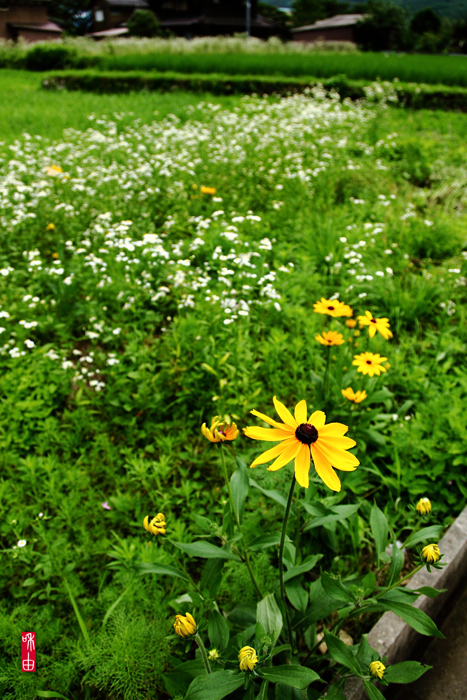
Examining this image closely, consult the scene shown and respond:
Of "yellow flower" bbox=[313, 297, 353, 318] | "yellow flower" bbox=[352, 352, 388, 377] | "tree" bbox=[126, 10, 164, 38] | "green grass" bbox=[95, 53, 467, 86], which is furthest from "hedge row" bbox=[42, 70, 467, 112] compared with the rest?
"tree" bbox=[126, 10, 164, 38]

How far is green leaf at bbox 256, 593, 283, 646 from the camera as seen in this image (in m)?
1.02

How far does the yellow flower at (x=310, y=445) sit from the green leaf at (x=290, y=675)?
0.37m

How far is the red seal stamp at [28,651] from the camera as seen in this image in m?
1.26

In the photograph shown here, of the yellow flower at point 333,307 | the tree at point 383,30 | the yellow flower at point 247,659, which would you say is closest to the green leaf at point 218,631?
the yellow flower at point 247,659

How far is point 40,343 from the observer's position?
2.50 meters

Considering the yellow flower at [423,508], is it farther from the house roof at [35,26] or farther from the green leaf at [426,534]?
the house roof at [35,26]

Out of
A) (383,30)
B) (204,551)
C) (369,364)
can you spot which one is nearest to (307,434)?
(204,551)

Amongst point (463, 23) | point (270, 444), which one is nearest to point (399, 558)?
point (270, 444)

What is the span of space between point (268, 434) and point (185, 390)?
1.28m

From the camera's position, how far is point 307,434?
2.73 ft

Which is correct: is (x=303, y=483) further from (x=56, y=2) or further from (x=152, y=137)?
(x=56, y=2)

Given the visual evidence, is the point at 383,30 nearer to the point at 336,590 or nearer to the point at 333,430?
the point at 333,430

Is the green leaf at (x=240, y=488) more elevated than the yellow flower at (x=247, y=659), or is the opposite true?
the green leaf at (x=240, y=488)

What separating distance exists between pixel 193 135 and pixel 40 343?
3775 mm
